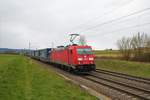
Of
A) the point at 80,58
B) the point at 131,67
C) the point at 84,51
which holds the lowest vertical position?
the point at 131,67

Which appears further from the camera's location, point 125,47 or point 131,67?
point 125,47

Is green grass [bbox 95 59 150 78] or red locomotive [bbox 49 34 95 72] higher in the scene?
red locomotive [bbox 49 34 95 72]

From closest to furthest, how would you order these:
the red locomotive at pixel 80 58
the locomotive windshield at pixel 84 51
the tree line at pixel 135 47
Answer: the red locomotive at pixel 80 58 < the locomotive windshield at pixel 84 51 < the tree line at pixel 135 47

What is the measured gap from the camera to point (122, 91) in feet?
50.1

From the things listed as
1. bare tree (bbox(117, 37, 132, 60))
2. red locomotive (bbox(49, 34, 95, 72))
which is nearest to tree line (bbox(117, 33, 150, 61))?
bare tree (bbox(117, 37, 132, 60))

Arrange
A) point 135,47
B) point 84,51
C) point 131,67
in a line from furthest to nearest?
1. point 135,47
2. point 131,67
3. point 84,51

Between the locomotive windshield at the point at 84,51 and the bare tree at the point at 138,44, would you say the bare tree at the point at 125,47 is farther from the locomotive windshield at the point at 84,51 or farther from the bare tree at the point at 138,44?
the locomotive windshield at the point at 84,51

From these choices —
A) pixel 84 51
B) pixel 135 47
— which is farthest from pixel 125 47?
pixel 84 51

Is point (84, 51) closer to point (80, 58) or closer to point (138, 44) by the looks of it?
point (80, 58)

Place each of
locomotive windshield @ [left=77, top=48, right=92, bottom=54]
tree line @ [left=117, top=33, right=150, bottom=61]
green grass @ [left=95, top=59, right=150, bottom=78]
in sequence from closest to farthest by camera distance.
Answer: green grass @ [left=95, top=59, right=150, bottom=78] < locomotive windshield @ [left=77, top=48, right=92, bottom=54] < tree line @ [left=117, top=33, right=150, bottom=61]

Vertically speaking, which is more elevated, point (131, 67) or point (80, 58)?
point (80, 58)

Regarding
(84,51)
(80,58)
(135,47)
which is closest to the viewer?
(80,58)

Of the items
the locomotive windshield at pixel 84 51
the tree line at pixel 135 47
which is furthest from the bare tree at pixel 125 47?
the locomotive windshield at pixel 84 51

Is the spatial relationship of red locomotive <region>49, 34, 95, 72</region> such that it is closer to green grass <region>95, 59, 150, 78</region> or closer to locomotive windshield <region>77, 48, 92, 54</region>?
locomotive windshield <region>77, 48, 92, 54</region>
